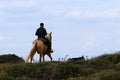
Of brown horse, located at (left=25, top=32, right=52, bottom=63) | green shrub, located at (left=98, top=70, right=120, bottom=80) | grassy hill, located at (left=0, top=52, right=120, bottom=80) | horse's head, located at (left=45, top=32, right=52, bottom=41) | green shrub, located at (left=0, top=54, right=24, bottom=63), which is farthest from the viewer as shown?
green shrub, located at (left=0, top=54, right=24, bottom=63)

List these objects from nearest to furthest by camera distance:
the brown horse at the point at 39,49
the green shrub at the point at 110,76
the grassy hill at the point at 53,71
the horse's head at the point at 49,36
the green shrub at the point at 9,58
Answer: the green shrub at the point at 110,76 < the grassy hill at the point at 53,71 < the brown horse at the point at 39,49 < the horse's head at the point at 49,36 < the green shrub at the point at 9,58

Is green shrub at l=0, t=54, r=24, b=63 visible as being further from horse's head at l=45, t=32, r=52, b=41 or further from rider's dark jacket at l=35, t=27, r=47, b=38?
rider's dark jacket at l=35, t=27, r=47, b=38

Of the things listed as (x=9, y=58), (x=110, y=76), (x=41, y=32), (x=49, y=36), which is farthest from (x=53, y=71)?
(x=9, y=58)

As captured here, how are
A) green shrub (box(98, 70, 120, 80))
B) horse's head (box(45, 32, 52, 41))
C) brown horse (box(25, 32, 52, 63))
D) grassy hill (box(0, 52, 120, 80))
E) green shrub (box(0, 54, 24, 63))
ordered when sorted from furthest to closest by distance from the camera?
green shrub (box(0, 54, 24, 63)) → horse's head (box(45, 32, 52, 41)) → brown horse (box(25, 32, 52, 63)) → grassy hill (box(0, 52, 120, 80)) → green shrub (box(98, 70, 120, 80))

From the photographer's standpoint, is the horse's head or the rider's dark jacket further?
the horse's head

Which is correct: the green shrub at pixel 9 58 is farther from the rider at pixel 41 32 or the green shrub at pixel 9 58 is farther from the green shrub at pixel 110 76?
the green shrub at pixel 110 76

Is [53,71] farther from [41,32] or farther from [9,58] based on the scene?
[9,58]

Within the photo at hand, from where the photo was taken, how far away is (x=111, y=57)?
27.7 metres

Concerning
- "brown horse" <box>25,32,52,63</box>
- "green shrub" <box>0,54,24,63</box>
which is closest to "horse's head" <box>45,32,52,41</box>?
"brown horse" <box>25,32,52,63</box>

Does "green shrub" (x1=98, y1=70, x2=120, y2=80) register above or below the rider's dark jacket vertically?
below

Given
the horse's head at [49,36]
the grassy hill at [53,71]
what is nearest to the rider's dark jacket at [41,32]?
the horse's head at [49,36]

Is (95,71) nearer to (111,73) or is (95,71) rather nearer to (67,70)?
(67,70)

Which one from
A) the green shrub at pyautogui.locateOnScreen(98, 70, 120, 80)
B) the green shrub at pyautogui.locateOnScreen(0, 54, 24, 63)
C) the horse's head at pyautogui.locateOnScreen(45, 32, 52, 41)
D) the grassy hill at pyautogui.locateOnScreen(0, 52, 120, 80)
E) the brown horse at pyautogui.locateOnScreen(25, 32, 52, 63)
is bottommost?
the green shrub at pyautogui.locateOnScreen(98, 70, 120, 80)

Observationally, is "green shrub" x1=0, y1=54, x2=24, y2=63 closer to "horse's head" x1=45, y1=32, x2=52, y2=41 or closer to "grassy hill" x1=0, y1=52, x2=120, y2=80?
"horse's head" x1=45, y1=32, x2=52, y2=41
